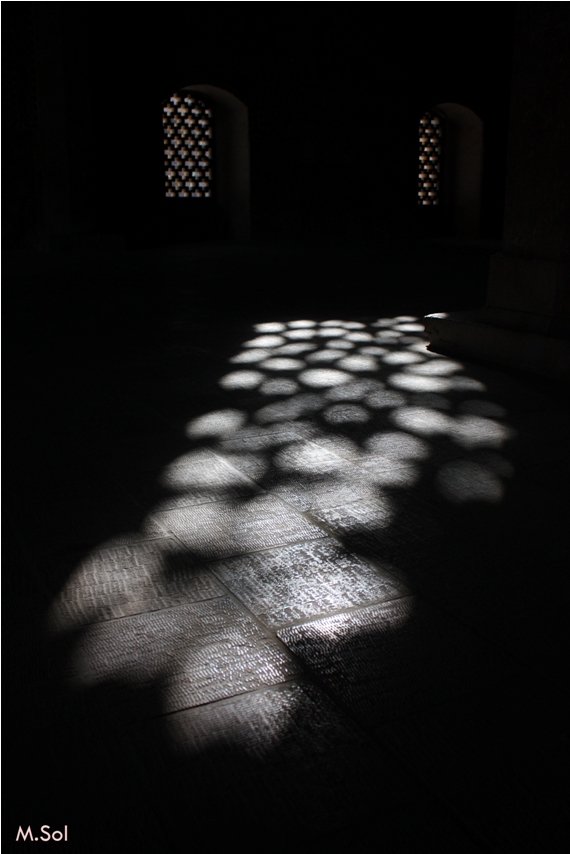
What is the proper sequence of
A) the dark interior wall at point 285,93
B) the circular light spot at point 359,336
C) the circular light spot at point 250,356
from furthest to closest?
the dark interior wall at point 285,93, the circular light spot at point 359,336, the circular light spot at point 250,356

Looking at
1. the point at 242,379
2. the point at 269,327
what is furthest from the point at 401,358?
the point at 269,327

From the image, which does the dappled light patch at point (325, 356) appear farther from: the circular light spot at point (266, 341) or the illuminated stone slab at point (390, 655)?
the illuminated stone slab at point (390, 655)

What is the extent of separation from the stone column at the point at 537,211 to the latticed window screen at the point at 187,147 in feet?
26.6

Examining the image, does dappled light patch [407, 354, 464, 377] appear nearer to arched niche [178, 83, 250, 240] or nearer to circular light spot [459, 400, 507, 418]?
circular light spot [459, 400, 507, 418]

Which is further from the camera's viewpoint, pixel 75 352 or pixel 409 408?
pixel 75 352

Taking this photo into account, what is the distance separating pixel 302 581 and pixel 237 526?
35 centimetres

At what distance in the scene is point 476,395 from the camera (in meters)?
3.51

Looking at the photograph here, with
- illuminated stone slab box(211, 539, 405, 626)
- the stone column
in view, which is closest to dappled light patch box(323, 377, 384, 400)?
the stone column

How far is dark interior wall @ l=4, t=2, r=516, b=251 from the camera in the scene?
975 centimetres

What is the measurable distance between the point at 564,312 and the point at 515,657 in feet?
8.98

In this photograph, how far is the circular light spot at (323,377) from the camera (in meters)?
3.73

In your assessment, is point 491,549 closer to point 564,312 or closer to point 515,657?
point 515,657

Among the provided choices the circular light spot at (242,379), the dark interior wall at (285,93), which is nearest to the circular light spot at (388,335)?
the circular light spot at (242,379)

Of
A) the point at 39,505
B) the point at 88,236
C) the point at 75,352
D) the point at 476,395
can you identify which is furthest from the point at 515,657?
the point at 88,236
